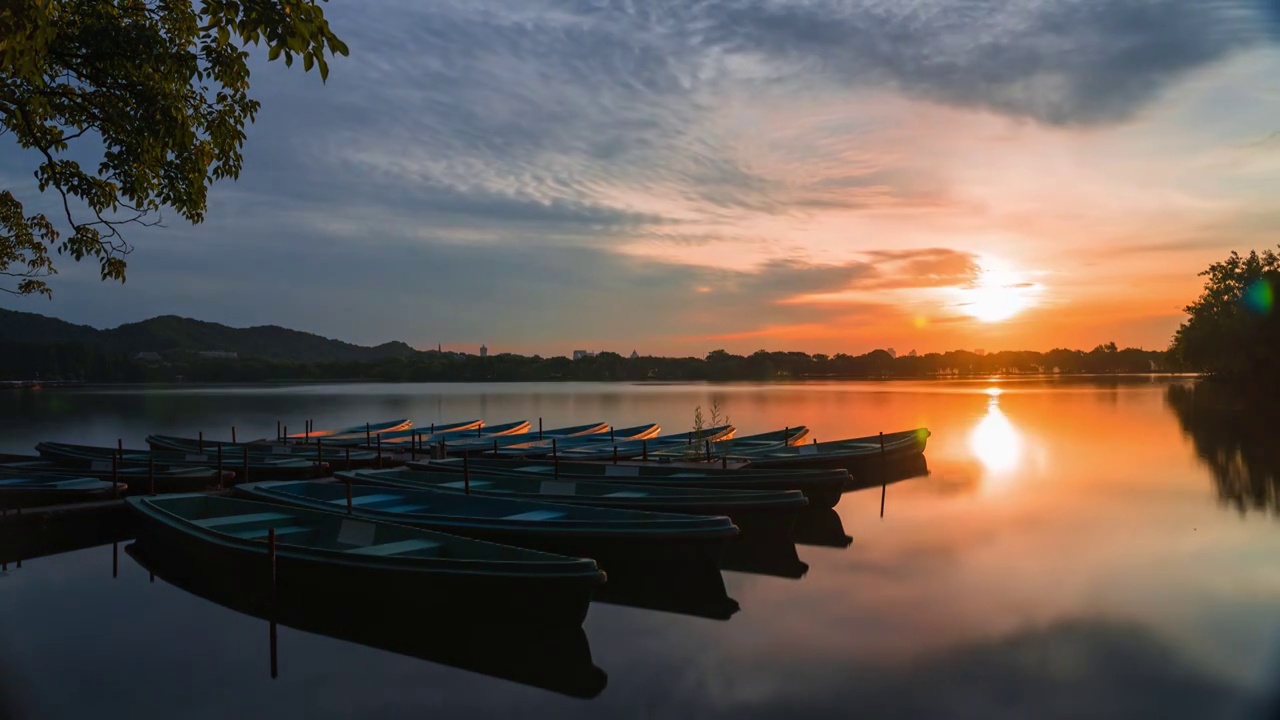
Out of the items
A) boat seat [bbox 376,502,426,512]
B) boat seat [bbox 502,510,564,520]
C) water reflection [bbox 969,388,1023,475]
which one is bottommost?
water reflection [bbox 969,388,1023,475]

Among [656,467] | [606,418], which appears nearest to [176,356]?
[606,418]

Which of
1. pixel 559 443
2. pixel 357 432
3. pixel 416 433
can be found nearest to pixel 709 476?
pixel 559 443

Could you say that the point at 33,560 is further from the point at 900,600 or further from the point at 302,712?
the point at 900,600

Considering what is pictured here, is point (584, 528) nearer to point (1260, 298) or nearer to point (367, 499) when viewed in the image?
point (367, 499)

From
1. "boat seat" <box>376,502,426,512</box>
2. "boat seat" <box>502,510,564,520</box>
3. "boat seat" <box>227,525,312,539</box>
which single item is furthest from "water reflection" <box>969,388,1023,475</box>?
"boat seat" <box>227,525,312,539</box>

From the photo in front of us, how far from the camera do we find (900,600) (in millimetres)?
13305

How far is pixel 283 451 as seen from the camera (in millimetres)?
26406

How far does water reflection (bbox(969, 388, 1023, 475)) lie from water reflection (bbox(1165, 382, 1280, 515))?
23.8 feet

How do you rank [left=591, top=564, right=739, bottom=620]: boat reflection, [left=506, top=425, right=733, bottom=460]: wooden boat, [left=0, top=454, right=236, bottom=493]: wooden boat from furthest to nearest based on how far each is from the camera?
[left=506, top=425, right=733, bottom=460]: wooden boat < [left=0, top=454, right=236, bottom=493]: wooden boat < [left=591, top=564, right=739, bottom=620]: boat reflection

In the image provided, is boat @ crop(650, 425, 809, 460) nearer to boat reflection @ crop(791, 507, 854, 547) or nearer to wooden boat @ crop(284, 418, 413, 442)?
boat reflection @ crop(791, 507, 854, 547)

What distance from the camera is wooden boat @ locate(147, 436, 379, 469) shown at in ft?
78.3

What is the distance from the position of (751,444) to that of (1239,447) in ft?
82.3

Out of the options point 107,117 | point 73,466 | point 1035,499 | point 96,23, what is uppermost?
point 96,23

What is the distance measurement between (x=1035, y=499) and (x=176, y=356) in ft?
635
